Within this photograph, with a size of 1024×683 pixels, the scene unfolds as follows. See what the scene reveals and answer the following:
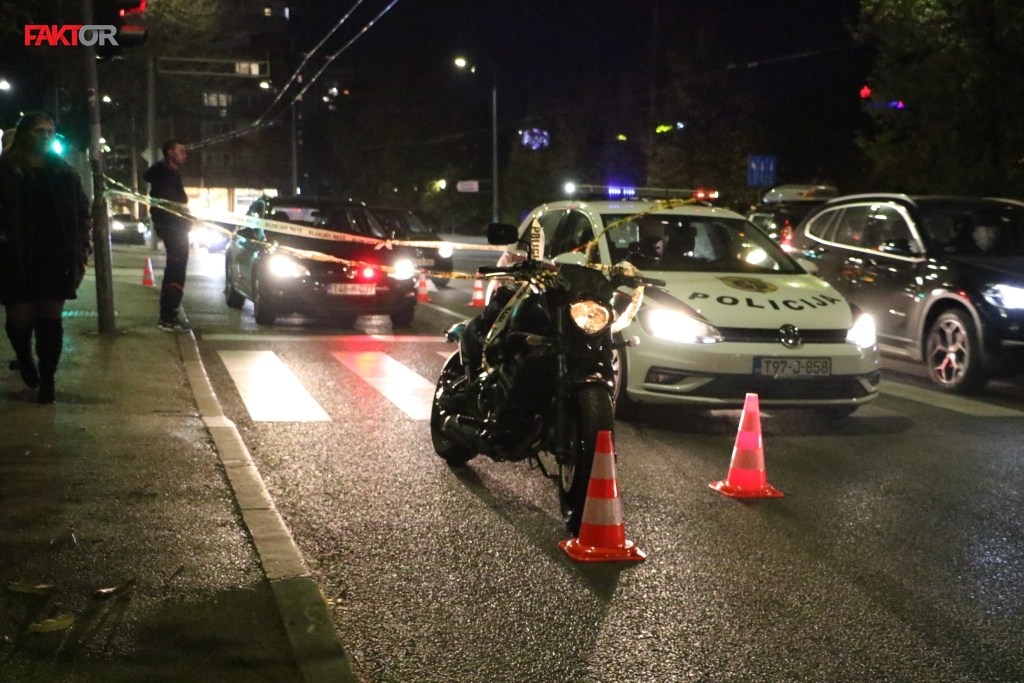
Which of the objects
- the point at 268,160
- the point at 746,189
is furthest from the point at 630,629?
the point at 268,160

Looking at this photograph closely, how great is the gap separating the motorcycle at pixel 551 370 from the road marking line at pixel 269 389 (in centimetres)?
245

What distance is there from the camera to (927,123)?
21.8m

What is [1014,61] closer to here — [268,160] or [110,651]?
[110,651]

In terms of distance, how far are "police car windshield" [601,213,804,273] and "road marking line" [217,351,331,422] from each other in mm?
2649

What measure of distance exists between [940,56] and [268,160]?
9448 cm

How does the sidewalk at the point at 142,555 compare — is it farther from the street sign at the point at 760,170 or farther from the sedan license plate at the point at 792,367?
the street sign at the point at 760,170

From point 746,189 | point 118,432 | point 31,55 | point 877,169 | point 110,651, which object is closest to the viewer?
point 110,651

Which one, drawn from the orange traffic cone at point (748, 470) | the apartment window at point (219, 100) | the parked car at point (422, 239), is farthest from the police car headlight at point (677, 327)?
the apartment window at point (219, 100)

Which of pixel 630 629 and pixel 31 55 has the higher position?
pixel 31 55

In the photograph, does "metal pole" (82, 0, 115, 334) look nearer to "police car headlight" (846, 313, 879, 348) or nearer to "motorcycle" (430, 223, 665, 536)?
"motorcycle" (430, 223, 665, 536)

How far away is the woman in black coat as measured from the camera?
345 inches

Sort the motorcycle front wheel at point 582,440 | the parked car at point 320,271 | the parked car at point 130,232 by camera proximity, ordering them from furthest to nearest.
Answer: the parked car at point 130,232, the parked car at point 320,271, the motorcycle front wheel at point 582,440

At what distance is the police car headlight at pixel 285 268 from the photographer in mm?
15281

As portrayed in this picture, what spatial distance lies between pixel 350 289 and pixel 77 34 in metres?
4.35
